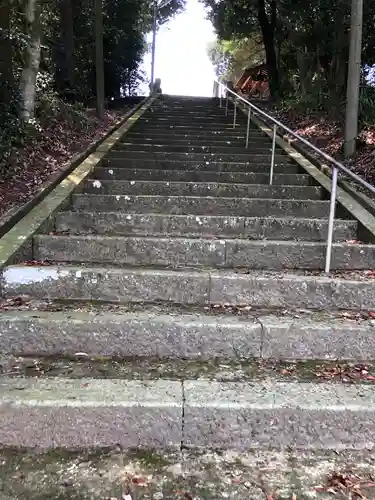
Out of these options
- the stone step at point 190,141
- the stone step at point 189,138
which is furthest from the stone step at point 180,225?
the stone step at point 189,138

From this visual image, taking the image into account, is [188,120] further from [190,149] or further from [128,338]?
[128,338]

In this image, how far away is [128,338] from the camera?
2730 millimetres

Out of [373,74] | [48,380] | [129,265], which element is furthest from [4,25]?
[373,74]

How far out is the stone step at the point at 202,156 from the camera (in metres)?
6.12

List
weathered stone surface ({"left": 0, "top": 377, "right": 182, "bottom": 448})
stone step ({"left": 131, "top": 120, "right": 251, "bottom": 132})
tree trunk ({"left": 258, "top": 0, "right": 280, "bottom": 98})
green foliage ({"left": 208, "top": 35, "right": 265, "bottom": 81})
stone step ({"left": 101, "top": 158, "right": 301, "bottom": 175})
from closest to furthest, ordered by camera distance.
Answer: weathered stone surface ({"left": 0, "top": 377, "right": 182, "bottom": 448}) → stone step ({"left": 101, "top": 158, "right": 301, "bottom": 175}) → stone step ({"left": 131, "top": 120, "right": 251, "bottom": 132}) → tree trunk ({"left": 258, "top": 0, "right": 280, "bottom": 98}) → green foliage ({"left": 208, "top": 35, "right": 265, "bottom": 81})

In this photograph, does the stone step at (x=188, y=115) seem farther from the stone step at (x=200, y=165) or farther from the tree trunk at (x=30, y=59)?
the stone step at (x=200, y=165)

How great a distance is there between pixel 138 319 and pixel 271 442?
0.96 meters

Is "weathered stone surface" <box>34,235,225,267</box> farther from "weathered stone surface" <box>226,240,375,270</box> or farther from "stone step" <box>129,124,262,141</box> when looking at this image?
"stone step" <box>129,124,262,141</box>

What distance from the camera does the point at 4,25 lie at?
5.92 meters

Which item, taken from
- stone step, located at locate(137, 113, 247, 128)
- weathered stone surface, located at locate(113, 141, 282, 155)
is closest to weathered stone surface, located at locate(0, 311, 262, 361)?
weathered stone surface, located at locate(113, 141, 282, 155)

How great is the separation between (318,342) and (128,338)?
104 cm

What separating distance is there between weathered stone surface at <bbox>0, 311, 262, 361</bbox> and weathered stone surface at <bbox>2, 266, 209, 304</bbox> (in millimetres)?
424

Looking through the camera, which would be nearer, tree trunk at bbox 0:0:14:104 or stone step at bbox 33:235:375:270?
stone step at bbox 33:235:375:270

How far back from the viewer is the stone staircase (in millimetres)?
2238
